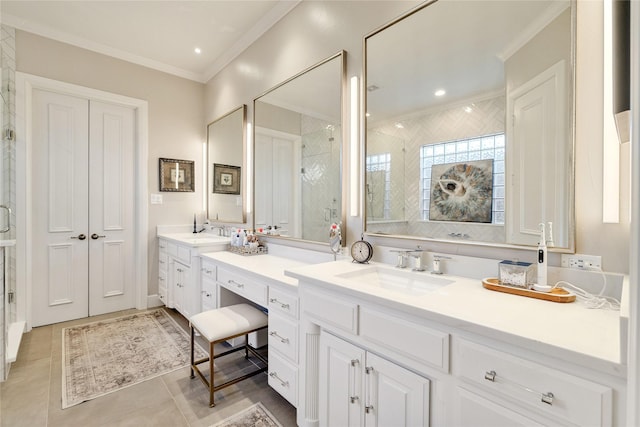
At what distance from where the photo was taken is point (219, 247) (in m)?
2.94

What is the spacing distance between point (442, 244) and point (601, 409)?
0.95 meters

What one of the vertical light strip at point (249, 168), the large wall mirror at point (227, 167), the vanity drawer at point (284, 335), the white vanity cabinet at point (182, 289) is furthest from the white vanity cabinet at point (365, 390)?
the large wall mirror at point (227, 167)

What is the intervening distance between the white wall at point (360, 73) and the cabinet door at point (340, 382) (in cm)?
73

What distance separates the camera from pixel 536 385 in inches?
31.8

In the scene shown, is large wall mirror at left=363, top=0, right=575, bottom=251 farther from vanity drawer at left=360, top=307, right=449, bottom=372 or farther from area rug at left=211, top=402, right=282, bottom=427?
area rug at left=211, top=402, right=282, bottom=427

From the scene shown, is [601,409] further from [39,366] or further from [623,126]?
[39,366]

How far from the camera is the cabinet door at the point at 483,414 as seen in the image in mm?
849

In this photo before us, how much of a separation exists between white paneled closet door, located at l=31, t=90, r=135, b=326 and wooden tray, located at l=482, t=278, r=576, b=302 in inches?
151

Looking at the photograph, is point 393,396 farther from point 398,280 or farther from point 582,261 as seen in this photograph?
point 582,261

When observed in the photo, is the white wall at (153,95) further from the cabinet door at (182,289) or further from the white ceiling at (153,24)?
the cabinet door at (182,289)

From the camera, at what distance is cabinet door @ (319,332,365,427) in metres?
1.30

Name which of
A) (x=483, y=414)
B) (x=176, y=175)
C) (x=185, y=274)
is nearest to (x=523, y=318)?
(x=483, y=414)

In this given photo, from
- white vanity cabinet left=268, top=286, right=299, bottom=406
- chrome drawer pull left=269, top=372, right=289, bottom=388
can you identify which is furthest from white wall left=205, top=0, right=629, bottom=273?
chrome drawer pull left=269, top=372, right=289, bottom=388

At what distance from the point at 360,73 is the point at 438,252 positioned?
4.15 ft
